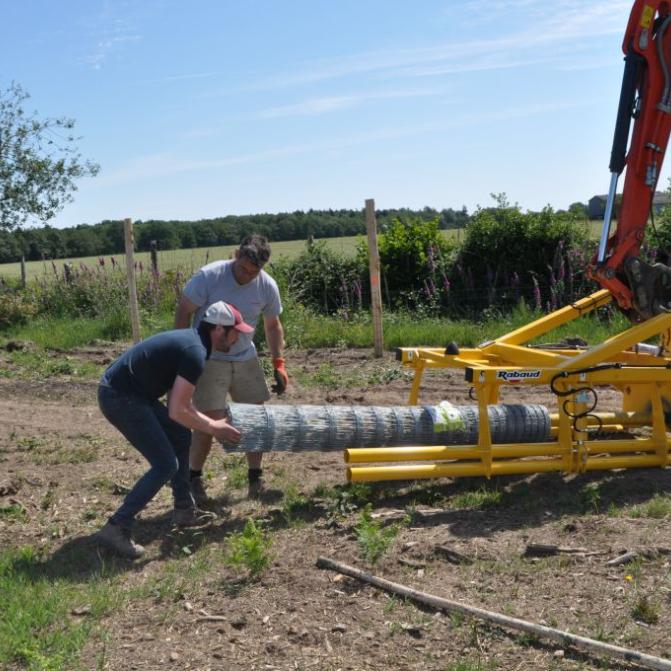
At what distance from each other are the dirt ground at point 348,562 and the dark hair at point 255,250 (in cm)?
167

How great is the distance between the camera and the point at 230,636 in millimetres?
4141

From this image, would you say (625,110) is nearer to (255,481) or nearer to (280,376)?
(280,376)

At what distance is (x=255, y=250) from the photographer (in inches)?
218

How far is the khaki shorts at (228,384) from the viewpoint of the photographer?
5730mm

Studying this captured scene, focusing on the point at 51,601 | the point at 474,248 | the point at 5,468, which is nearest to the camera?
the point at 51,601

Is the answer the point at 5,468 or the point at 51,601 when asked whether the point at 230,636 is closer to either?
the point at 51,601

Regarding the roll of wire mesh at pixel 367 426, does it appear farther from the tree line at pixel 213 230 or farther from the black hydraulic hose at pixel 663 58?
the tree line at pixel 213 230

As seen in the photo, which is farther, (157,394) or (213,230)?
(213,230)

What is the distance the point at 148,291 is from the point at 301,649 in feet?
37.8

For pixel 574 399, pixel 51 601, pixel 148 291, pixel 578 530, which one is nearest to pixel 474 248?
pixel 148 291

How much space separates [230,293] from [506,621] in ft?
9.31

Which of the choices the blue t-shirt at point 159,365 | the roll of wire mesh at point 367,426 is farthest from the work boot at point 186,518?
the blue t-shirt at point 159,365

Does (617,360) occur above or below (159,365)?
below

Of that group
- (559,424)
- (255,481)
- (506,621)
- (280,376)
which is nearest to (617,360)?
(559,424)
